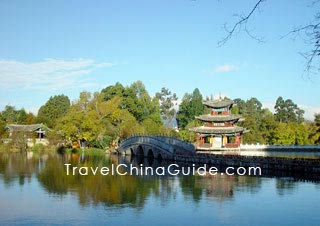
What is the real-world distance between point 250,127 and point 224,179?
44073mm

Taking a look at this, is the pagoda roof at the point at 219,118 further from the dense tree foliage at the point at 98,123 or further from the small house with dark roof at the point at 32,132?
the small house with dark roof at the point at 32,132

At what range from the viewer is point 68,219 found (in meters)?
16.9

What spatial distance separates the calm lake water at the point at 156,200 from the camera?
17.0 m

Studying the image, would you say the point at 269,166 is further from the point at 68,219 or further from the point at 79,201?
the point at 68,219

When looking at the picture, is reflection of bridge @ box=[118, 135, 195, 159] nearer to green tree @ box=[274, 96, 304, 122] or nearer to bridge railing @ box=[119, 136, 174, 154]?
bridge railing @ box=[119, 136, 174, 154]

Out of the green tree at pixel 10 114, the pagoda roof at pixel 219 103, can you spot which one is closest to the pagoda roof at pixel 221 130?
the pagoda roof at pixel 219 103

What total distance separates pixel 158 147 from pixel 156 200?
26.0 m

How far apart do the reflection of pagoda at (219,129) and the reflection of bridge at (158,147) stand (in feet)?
24.7

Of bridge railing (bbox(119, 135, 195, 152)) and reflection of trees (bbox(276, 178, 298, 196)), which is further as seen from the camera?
bridge railing (bbox(119, 135, 195, 152))

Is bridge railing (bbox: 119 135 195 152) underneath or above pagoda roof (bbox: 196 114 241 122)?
underneath

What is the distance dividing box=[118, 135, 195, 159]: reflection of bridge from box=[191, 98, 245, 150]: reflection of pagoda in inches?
296

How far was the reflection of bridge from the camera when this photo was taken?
4494cm

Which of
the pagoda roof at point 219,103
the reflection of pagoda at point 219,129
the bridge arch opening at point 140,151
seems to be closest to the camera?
the bridge arch opening at point 140,151

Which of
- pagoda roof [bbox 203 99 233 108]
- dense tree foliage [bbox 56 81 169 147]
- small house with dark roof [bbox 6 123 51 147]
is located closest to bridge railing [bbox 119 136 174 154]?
dense tree foliage [bbox 56 81 169 147]
